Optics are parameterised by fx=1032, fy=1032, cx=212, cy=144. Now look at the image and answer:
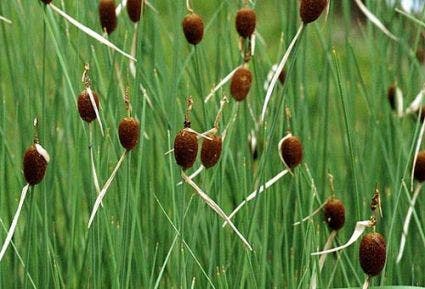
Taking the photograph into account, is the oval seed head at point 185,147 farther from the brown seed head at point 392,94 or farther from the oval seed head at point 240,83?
the brown seed head at point 392,94

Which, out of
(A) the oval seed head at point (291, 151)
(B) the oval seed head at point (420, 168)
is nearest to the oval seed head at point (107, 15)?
(A) the oval seed head at point (291, 151)

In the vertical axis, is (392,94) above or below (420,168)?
above

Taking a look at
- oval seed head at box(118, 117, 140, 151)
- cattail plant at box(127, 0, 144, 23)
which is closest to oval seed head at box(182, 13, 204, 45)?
cattail plant at box(127, 0, 144, 23)

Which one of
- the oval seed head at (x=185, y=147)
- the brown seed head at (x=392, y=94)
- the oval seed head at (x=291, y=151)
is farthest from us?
the brown seed head at (x=392, y=94)

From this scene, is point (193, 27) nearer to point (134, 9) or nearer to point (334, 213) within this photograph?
point (134, 9)

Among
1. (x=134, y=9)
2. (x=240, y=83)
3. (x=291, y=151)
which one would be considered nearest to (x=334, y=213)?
(x=291, y=151)

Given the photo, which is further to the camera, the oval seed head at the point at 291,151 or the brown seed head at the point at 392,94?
the brown seed head at the point at 392,94

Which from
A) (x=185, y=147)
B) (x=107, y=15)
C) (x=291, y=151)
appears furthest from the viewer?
(x=107, y=15)
